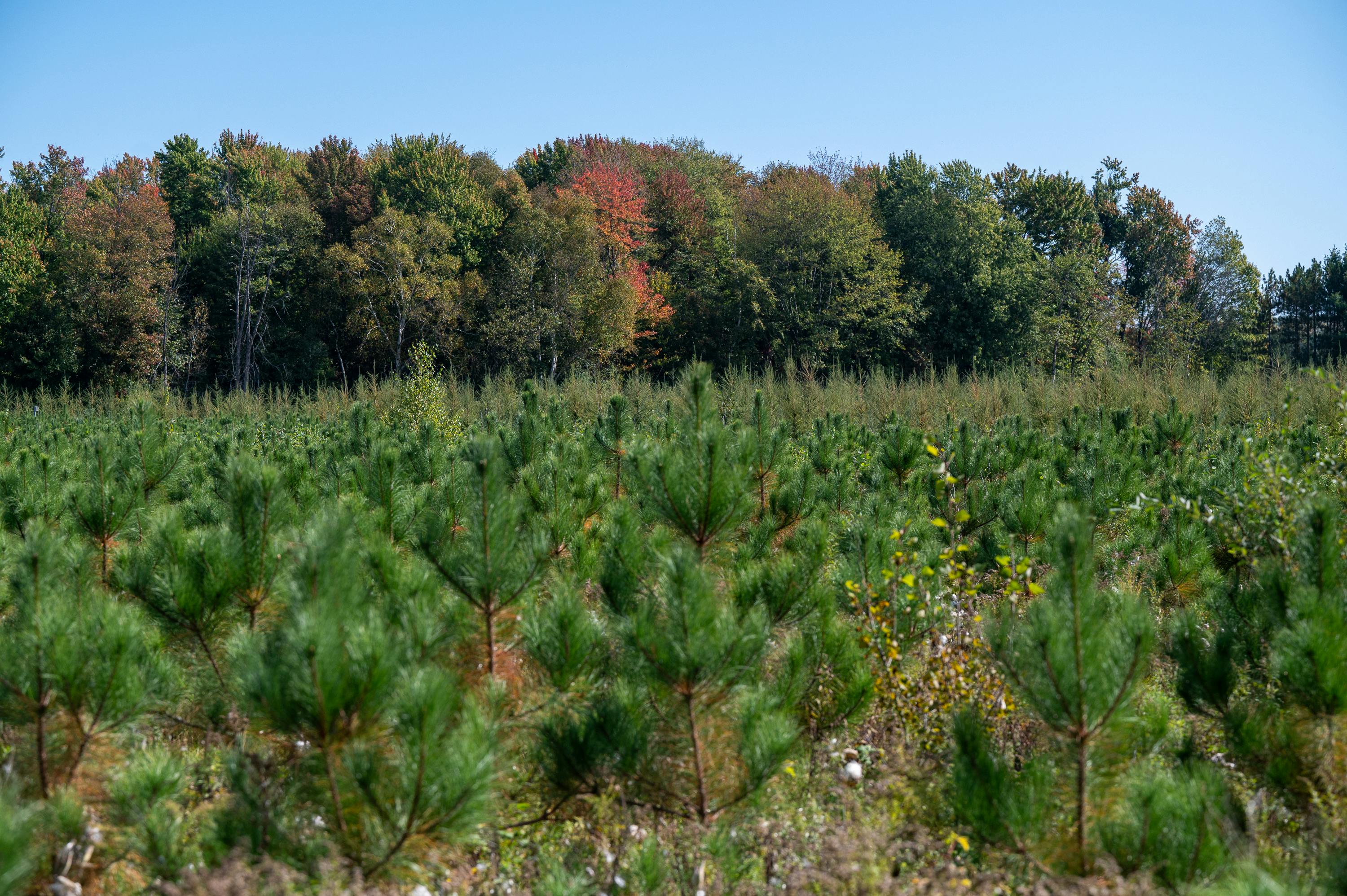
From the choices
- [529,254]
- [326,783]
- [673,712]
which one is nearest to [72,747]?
[326,783]

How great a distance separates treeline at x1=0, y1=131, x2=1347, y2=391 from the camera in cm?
2908

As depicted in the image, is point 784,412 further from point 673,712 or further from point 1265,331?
point 1265,331

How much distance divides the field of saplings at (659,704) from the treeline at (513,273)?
24.8 metres

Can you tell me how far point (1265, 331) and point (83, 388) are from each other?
162ft

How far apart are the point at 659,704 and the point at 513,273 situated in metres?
28.6

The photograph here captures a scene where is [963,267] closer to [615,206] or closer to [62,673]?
[615,206]

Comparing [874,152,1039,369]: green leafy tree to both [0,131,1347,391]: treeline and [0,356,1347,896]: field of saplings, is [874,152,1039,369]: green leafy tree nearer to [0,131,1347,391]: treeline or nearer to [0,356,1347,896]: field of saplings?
[0,131,1347,391]: treeline

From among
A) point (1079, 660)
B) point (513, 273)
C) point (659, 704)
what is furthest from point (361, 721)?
point (513, 273)

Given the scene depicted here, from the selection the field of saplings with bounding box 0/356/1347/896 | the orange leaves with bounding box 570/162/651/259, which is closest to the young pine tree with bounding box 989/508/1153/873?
the field of saplings with bounding box 0/356/1347/896

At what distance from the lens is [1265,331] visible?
135ft

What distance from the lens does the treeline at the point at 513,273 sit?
2908cm

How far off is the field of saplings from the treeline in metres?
24.8

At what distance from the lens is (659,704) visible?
2779 millimetres

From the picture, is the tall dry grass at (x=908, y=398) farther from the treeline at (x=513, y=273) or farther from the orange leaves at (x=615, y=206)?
the orange leaves at (x=615, y=206)
